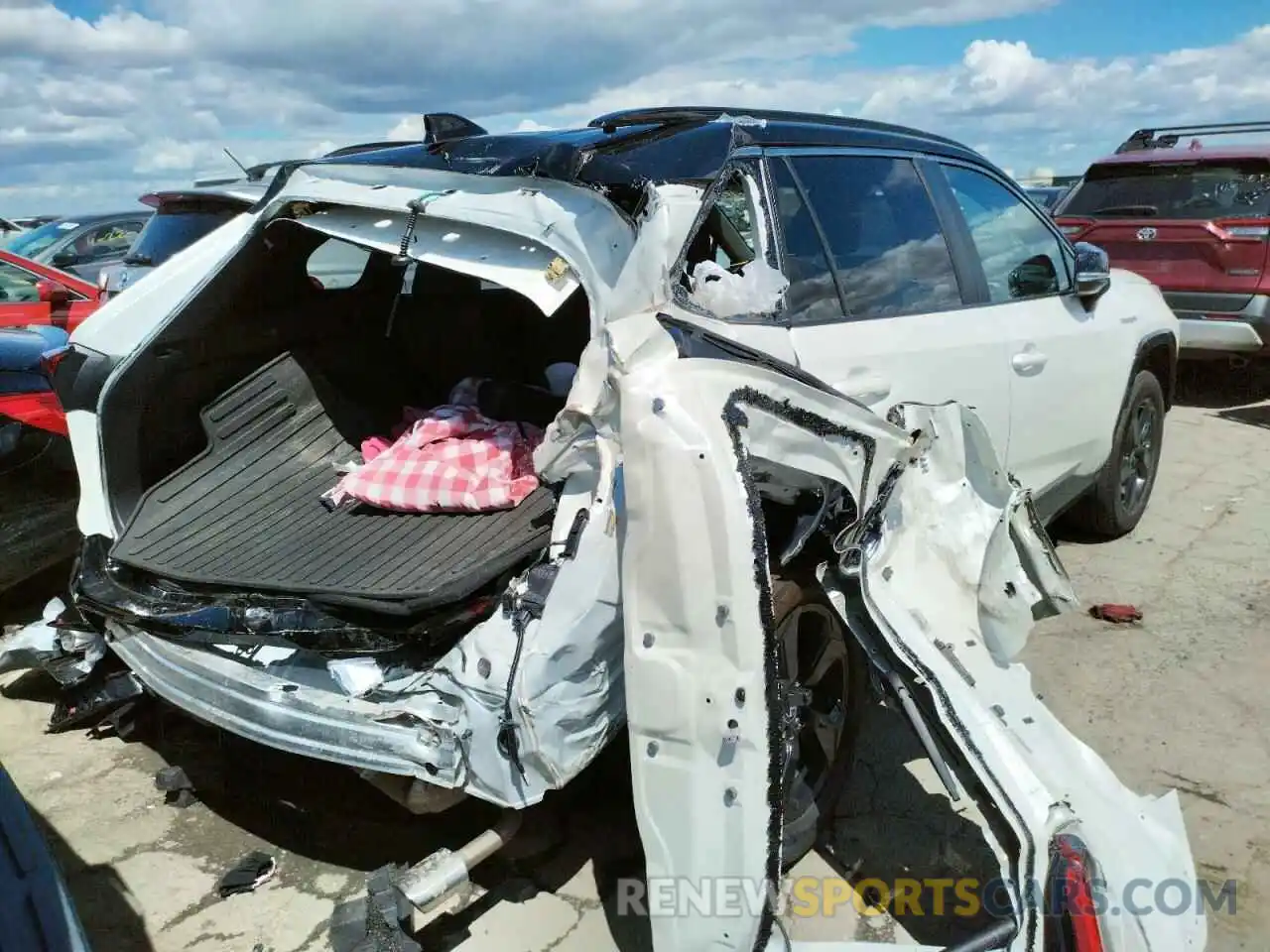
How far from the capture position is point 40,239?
1077 centimetres

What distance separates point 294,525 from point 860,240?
2.05 metres

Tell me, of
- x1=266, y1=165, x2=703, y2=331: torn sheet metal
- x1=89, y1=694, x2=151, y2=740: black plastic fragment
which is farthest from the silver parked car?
x1=266, y1=165, x2=703, y2=331: torn sheet metal

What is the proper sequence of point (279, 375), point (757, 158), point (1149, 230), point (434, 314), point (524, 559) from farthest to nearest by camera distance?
1. point (1149, 230)
2. point (434, 314)
3. point (279, 375)
4. point (757, 158)
5. point (524, 559)

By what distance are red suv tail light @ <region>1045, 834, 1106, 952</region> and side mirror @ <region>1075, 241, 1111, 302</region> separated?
274 centimetres

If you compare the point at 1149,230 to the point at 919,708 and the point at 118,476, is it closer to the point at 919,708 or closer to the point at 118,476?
the point at 919,708

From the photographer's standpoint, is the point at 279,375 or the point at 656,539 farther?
the point at 279,375

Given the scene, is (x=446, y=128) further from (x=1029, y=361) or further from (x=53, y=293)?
(x=53, y=293)

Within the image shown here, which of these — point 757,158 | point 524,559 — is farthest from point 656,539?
point 757,158

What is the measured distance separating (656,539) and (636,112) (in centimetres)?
189

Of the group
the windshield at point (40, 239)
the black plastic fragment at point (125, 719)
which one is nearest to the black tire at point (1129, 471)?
the black plastic fragment at point (125, 719)

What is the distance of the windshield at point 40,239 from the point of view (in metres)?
10.5

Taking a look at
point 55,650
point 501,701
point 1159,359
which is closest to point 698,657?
point 501,701

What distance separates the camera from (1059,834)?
2.17 meters

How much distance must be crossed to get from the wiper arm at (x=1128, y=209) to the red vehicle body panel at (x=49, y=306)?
7502 millimetres
